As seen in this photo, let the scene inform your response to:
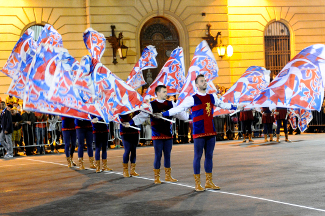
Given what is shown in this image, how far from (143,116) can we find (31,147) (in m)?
10.1

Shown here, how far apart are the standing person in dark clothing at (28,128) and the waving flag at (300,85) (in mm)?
11387

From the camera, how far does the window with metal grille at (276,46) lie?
28.6 metres

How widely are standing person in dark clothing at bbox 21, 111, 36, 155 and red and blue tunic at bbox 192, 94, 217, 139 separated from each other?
11.2 meters

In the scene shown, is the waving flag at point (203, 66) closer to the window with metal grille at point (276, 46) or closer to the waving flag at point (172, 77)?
the waving flag at point (172, 77)

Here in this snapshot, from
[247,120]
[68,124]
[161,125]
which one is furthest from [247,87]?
[247,120]

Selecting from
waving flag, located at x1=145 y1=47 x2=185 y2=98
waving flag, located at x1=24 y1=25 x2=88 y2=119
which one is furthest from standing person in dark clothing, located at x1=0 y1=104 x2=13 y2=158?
waving flag, located at x1=24 y1=25 x2=88 y2=119

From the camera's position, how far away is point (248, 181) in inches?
Result: 398

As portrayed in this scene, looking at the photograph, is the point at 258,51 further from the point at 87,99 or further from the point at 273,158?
the point at 87,99

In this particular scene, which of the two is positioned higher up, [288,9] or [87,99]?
[288,9]

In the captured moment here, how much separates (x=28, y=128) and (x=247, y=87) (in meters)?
10.4

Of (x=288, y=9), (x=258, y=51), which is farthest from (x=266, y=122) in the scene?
(x=288, y=9)

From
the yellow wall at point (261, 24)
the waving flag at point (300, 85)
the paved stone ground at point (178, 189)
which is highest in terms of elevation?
the yellow wall at point (261, 24)

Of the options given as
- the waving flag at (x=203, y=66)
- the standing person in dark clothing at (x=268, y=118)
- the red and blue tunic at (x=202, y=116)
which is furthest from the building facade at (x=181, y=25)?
the red and blue tunic at (x=202, y=116)

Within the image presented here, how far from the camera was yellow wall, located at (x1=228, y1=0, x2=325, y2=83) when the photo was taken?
2778 cm
